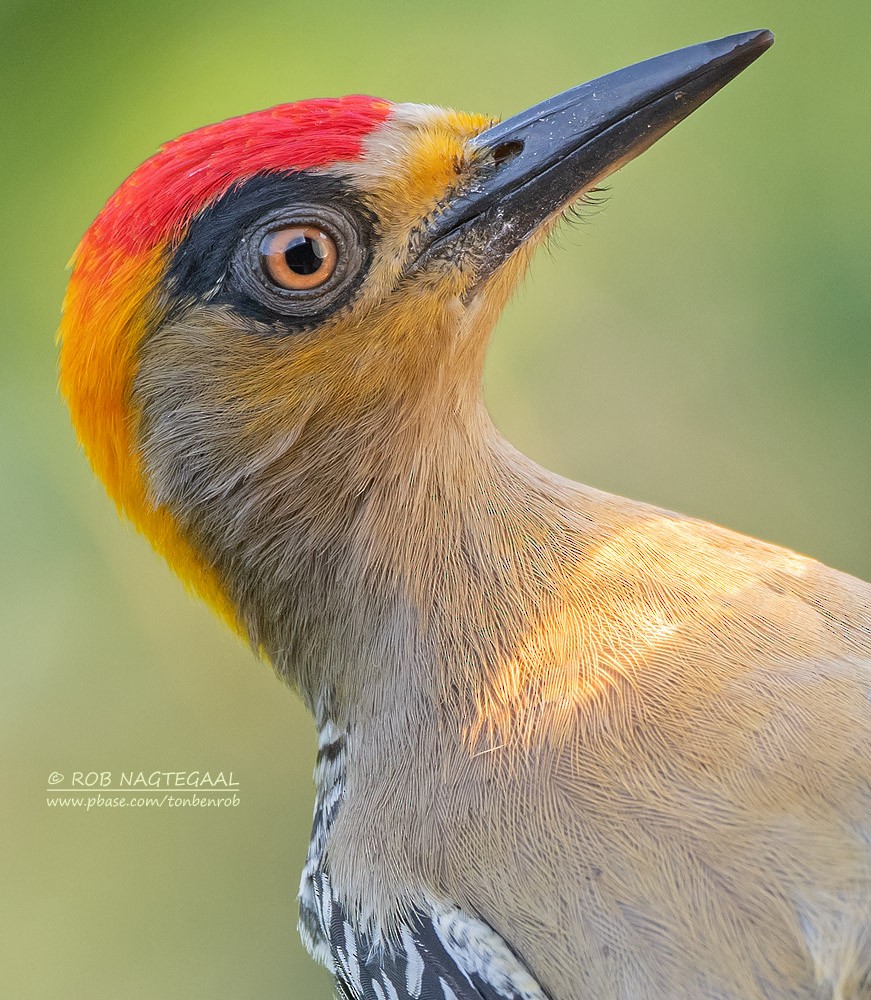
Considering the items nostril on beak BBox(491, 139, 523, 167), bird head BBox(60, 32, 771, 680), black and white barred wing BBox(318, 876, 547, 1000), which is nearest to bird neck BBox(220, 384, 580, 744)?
bird head BBox(60, 32, 771, 680)

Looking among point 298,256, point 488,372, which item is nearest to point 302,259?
point 298,256

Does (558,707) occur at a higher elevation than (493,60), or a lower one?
lower

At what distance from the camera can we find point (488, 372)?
5.13 m

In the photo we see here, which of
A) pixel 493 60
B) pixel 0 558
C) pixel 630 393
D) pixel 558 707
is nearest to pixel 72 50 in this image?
pixel 493 60

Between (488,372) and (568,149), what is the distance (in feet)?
9.25

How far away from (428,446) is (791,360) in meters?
3.27

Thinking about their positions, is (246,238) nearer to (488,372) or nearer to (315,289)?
(315,289)

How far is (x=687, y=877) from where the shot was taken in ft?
5.95

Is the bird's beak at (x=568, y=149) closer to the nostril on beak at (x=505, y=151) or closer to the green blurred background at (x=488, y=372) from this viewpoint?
the nostril on beak at (x=505, y=151)

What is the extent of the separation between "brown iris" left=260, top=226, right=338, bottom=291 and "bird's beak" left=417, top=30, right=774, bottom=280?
221mm

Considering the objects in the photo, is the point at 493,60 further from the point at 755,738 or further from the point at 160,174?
the point at 755,738

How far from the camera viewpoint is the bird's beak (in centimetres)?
227

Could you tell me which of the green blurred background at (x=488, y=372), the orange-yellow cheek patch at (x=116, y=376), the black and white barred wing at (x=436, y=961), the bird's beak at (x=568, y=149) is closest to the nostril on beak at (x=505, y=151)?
the bird's beak at (x=568, y=149)

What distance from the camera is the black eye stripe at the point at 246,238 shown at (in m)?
2.15
